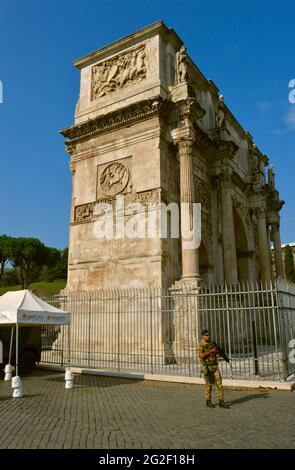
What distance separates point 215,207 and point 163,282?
6.94m

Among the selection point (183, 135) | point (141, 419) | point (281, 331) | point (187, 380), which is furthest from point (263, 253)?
point (141, 419)

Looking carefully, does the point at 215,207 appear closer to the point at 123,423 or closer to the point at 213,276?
the point at 213,276

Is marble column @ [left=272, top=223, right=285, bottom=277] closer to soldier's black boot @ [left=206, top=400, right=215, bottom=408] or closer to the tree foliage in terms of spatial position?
soldier's black boot @ [left=206, top=400, right=215, bottom=408]

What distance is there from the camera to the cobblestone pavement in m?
5.14

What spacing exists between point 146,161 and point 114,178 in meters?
1.74

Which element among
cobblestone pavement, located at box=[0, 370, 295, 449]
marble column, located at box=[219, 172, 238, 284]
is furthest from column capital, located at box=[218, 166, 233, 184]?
cobblestone pavement, located at box=[0, 370, 295, 449]

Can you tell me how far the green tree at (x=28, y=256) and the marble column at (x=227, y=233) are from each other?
36.1 m

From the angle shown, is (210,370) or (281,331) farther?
(281,331)

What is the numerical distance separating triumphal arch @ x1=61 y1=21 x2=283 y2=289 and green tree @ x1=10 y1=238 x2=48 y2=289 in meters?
34.9

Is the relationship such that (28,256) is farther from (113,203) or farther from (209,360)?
(209,360)

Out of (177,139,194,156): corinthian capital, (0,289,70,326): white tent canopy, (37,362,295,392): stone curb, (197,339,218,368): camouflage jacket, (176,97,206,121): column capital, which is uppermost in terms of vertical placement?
(176,97,206,121): column capital

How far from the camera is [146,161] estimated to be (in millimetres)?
15422

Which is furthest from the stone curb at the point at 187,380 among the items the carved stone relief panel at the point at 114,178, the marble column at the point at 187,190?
the carved stone relief panel at the point at 114,178

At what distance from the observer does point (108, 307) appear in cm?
1481
